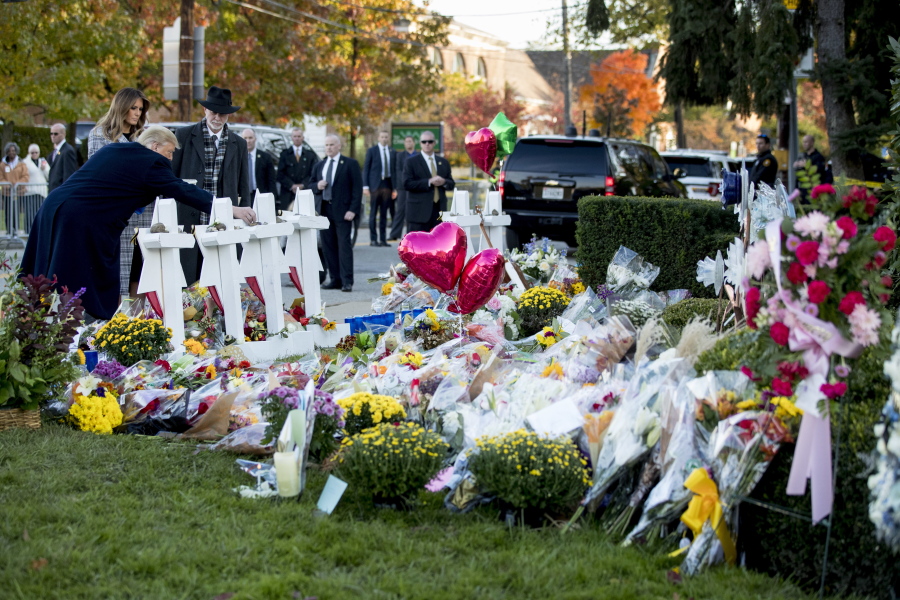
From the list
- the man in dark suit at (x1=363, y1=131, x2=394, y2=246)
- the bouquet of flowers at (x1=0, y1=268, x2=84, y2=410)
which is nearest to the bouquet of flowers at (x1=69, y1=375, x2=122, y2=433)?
the bouquet of flowers at (x1=0, y1=268, x2=84, y2=410)

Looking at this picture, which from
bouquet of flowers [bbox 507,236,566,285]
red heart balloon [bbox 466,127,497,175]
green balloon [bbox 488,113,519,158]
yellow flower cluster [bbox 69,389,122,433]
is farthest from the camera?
bouquet of flowers [bbox 507,236,566,285]

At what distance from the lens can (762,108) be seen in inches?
659

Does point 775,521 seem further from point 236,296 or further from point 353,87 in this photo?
point 353,87

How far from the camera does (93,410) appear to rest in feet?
16.9

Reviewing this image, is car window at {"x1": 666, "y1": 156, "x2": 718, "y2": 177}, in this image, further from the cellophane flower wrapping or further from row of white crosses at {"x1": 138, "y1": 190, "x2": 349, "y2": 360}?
the cellophane flower wrapping

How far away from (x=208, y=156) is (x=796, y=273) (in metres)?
6.85

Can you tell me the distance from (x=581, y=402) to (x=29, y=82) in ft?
63.5

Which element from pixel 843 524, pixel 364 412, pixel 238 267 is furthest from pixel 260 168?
pixel 843 524

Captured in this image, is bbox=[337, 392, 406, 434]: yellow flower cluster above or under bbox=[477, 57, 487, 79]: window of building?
under

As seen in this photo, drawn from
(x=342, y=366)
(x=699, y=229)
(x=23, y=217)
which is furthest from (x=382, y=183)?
(x=342, y=366)

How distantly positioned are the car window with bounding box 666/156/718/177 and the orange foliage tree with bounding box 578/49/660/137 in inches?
714

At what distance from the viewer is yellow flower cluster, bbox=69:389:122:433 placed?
5.11m

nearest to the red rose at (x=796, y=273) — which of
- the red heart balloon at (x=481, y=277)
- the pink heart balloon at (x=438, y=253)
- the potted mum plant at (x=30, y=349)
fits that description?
the red heart balloon at (x=481, y=277)

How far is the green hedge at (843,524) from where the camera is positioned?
10.7 feet
